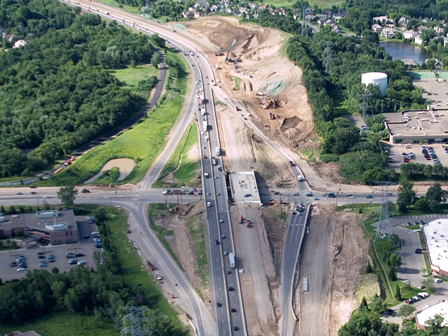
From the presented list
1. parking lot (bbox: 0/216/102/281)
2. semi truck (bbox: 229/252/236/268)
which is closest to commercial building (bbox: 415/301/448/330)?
semi truck (bbox: 229/252/236/268)

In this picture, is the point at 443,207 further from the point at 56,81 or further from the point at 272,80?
the point at 56,81

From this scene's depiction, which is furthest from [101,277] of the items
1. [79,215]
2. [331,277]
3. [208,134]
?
[208,134]

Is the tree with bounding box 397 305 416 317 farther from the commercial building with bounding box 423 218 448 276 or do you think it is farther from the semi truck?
the semi truck

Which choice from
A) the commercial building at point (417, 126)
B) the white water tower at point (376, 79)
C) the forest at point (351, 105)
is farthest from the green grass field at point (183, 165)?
the white water tower at point (376, 79)

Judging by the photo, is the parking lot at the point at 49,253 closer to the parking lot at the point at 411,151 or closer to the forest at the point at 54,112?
the forest at the point at 54,112

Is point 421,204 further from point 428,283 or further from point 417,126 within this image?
point 417,126
